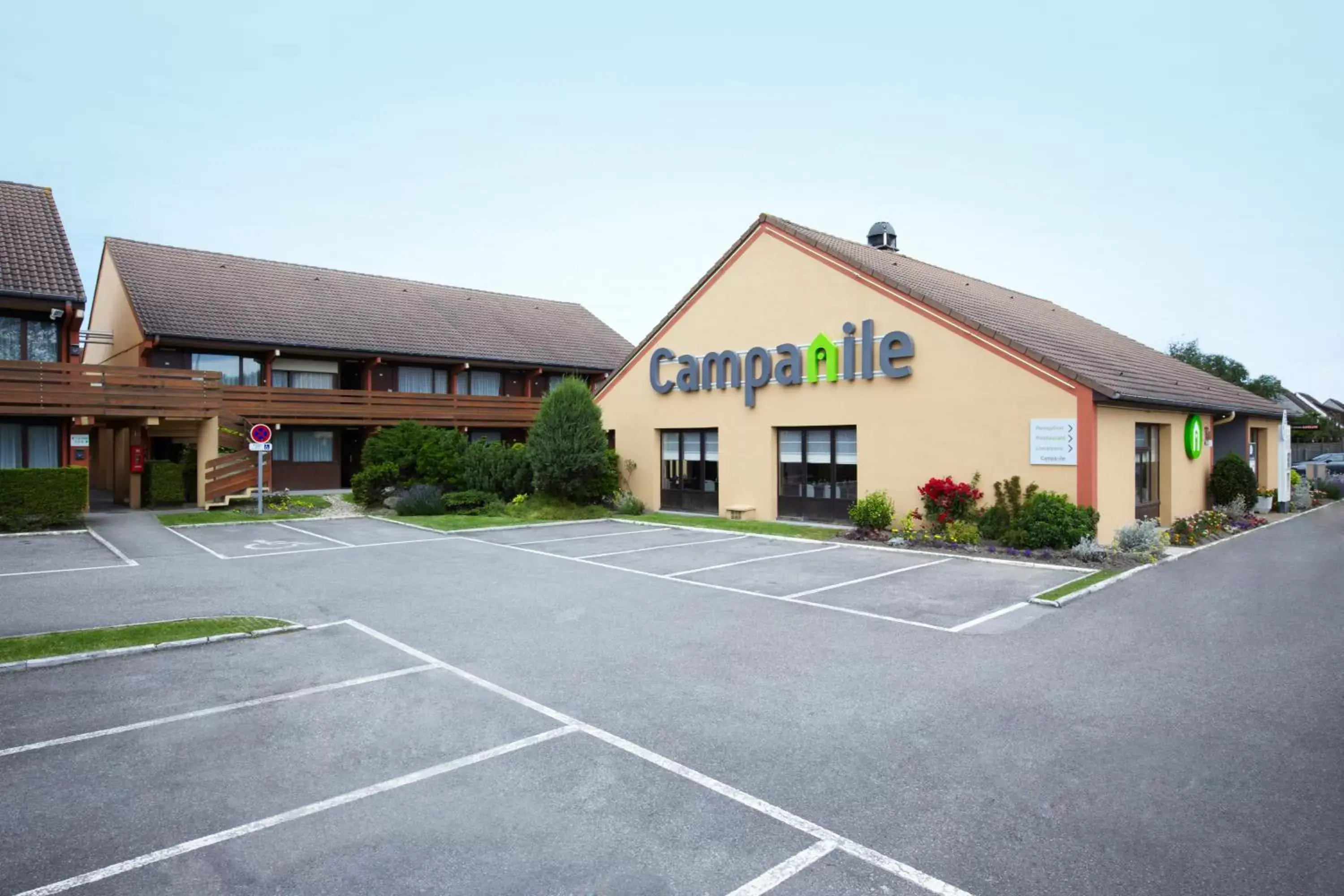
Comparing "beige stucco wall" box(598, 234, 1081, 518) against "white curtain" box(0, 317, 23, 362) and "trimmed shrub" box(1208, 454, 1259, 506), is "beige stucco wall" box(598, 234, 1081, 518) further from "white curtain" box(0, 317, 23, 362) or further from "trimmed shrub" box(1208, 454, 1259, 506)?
"white curtain" box(0, 317, 23, 362)

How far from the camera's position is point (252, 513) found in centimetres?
2280

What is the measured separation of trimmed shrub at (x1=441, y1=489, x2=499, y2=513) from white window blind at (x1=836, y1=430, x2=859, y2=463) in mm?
10805

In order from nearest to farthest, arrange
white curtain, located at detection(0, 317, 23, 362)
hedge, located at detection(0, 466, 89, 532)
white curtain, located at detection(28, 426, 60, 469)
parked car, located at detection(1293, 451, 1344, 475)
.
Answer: hedge, located at detection(0, 466, 89, 532) → white curtain, located at detection(0, 317, 23, 362) → white curtain, located at detection(28, 426, 60, 469) → parked car, located at detection(1293, 451, 1344, 475)

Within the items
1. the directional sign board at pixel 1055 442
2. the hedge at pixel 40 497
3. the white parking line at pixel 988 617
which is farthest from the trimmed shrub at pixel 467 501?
the white parking line at pixel 988 617

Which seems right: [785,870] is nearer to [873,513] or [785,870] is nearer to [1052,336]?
[873,513]

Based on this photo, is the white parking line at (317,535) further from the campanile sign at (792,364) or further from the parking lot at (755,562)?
the campanile sign at (792,364)

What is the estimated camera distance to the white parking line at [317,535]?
56.9 ft

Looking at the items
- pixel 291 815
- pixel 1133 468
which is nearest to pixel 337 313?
pixel 1133 468

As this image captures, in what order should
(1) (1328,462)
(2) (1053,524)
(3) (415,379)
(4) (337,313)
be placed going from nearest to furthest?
(2) (1053,524) < (4) (337,313) < (3) (415,379) < (1) (1328,462)

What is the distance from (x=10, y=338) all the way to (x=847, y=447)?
912 inches

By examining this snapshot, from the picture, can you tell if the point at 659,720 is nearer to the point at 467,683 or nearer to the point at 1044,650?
the point at 467,683

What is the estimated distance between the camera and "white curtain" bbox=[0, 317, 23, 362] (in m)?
21.7

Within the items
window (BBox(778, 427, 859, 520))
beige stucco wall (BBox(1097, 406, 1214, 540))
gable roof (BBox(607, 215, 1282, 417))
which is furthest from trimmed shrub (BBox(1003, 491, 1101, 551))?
window (BBox(778, 427, 859, 520))

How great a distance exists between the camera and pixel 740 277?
22.0 m
